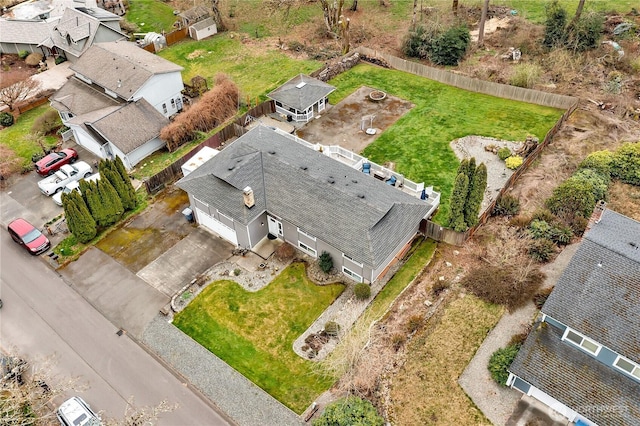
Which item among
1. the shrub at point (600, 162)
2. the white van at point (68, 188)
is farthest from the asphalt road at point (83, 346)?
the shrub at point (600, 162)

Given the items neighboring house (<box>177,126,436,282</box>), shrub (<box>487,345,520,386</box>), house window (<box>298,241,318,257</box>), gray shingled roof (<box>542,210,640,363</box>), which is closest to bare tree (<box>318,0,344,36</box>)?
neighboring house (<box>177,126,436,282</box>)

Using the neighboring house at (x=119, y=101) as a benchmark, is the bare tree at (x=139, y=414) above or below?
below

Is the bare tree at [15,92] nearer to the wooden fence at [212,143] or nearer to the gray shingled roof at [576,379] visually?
the wooden fence at [212,143]

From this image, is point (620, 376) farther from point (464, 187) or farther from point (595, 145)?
point (595, 145)

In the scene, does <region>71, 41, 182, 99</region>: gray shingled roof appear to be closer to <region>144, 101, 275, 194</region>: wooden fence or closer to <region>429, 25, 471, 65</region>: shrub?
<region>144, 101, 275, 194</region>: wooden fence

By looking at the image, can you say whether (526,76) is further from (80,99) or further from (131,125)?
(80,99)

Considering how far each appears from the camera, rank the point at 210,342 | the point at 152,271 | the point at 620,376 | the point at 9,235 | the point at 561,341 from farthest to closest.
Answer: the point at 9,235, the point at 152,271, the point at 210,342, the point at 561,341, the point at 620,376

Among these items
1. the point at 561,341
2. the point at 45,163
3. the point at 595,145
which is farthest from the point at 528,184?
the point at 45,163
